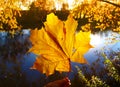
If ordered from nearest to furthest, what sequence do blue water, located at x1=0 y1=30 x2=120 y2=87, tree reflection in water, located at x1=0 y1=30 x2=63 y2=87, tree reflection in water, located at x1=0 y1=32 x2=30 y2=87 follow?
tree reflection in water, located at x1=0 y1=30 x2=63 y2=87 < tree reflection in water, located at x1=0 y1=32 x2=30 y2=87 < blue water, located at x1=0 y1=30 x2=120 y2=87

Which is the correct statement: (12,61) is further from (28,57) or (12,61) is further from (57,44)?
(57,44)

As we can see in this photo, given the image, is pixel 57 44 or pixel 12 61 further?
pixel 12 61

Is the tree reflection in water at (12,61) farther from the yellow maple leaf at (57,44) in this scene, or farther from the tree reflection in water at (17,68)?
the yellow maple leaf at (57,44)

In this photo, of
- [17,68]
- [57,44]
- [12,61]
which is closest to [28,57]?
[12,61]

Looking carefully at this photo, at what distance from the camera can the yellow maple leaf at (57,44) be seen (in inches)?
22.3

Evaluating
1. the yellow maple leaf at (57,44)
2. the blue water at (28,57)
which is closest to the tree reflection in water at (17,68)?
the blue water at (28,57)

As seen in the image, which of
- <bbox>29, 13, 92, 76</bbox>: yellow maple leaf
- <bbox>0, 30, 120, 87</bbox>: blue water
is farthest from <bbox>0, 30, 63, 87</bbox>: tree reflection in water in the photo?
<bbox>29, 13, 92, 76</bbox>: yellow maple leaf

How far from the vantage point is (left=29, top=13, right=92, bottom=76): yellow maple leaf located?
0.57 metres

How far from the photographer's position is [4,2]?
684 centimetres

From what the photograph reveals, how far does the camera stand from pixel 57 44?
577 millimetres

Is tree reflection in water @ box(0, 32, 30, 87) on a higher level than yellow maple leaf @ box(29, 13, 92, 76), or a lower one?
lower

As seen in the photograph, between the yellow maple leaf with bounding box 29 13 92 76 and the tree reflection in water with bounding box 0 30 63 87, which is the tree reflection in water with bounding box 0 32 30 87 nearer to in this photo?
the tree reflection in water with bounding box 0 30 63 87

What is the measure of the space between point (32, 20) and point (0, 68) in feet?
75.9

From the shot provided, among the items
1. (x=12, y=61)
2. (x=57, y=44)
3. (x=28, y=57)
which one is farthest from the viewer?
(x=28, y=57)
